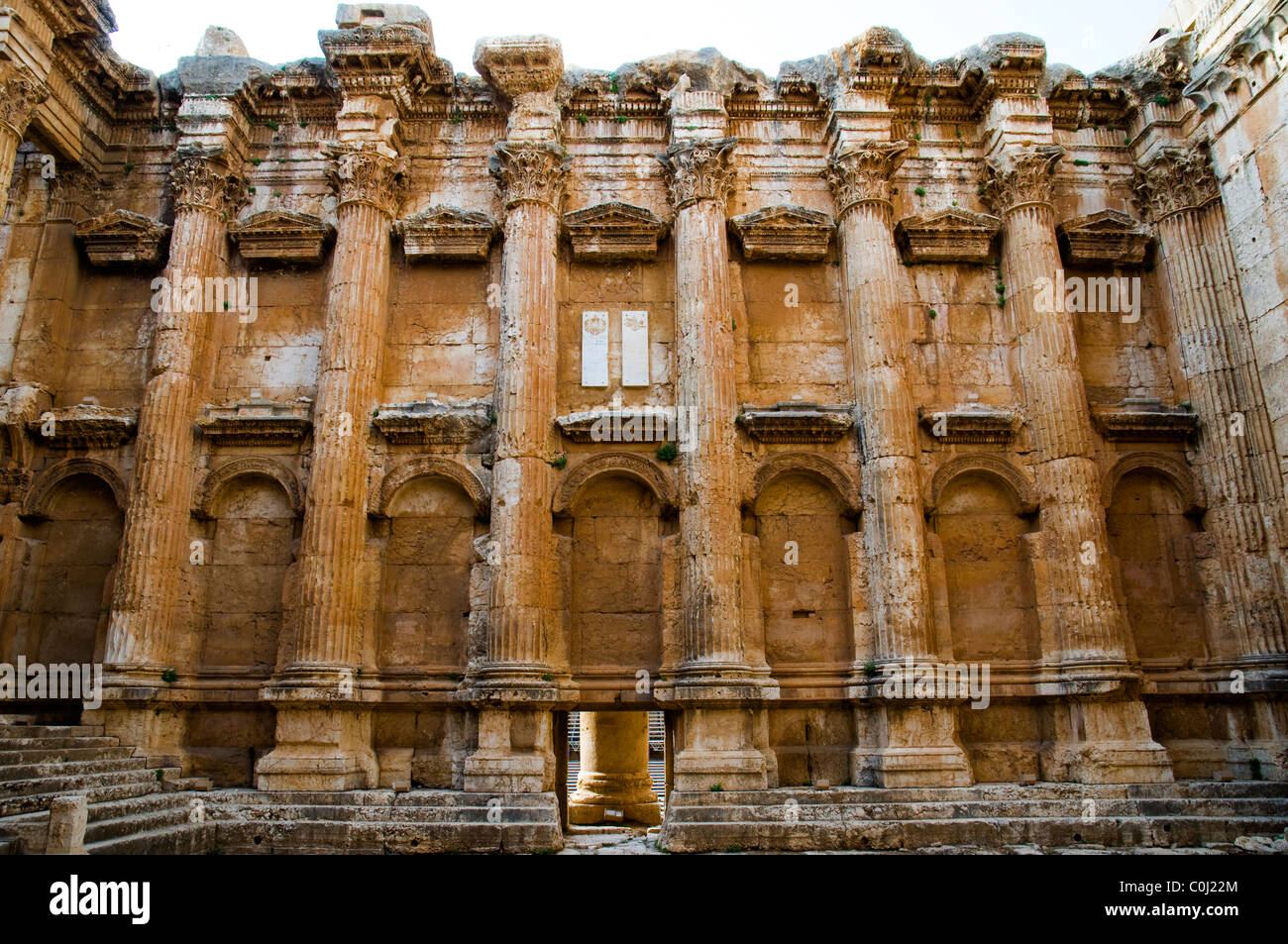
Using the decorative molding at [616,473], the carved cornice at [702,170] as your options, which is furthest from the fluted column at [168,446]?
the carved cornice at [702,170]

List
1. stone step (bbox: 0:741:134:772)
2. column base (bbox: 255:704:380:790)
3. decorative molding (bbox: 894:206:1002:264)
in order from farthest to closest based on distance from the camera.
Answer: decorative molding (bbox: 894:206:1002:264)
column base (bbox: 255:704:380:790)
stone step (bbox: 0:741:134:772)

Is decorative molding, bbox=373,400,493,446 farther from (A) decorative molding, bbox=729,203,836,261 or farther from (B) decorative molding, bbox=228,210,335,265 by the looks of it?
(A) decorative molding, bbox=729,203,836,261

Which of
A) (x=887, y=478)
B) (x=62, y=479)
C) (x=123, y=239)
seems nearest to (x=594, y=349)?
(x=887, y=478)

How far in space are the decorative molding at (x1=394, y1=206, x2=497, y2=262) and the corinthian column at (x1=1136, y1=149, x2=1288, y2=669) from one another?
11.7 meters

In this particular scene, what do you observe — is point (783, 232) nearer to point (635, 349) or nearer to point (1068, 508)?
point (635, 349)

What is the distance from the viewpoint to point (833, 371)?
1480cm

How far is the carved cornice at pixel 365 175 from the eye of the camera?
1470 centimetres

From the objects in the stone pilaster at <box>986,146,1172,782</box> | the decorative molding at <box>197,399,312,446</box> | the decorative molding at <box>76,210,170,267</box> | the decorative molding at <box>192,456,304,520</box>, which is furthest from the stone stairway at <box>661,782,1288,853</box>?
the decorative molding at <box>76,210,170,267</box>

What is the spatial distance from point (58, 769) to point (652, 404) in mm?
9444

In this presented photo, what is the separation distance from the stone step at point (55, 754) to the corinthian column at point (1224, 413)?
53.5 feet

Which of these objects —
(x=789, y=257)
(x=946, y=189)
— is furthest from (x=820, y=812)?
(x=946, y=189)

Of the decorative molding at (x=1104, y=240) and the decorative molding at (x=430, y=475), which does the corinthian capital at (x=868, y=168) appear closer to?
the decorative molding at (x=1104, y=240)

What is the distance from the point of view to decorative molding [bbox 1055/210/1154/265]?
15.4 m

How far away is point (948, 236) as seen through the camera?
15.3m
